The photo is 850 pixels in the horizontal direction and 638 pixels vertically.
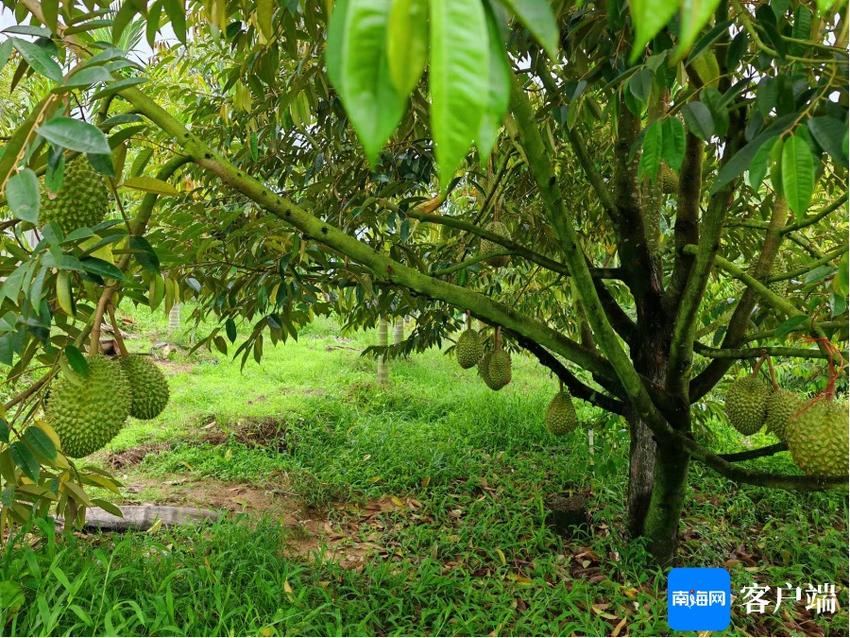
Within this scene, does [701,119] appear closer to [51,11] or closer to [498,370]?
[51,11]

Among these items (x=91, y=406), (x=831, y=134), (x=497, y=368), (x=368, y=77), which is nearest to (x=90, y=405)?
(x=91, y=406)

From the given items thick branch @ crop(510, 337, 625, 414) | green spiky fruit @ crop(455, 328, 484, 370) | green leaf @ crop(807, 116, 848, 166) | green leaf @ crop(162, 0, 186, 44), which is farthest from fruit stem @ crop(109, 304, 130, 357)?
green spiky fruit @ crop(455, 328, 484, 370)

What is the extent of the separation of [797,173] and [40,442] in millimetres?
1144

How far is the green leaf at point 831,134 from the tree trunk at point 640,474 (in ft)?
5.47

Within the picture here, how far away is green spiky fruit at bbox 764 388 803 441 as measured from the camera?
5.28 ft

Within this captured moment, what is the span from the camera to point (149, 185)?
868 mm

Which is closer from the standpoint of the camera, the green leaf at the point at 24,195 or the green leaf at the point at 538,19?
the green leaf at the point at 538,19

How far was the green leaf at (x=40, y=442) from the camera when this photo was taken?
102 centimetres

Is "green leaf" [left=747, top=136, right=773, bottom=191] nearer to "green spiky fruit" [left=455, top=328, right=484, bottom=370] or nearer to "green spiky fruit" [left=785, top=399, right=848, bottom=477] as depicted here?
"green spiky fruit" [left=785, top=399, right=848, bottom=477]

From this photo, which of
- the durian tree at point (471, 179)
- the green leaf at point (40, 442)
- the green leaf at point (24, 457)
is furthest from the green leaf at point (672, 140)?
the green leaf at point (24, 457)

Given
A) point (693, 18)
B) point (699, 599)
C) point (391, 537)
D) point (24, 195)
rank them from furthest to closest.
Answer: point (391, 537) → point (699, 599) → point (24, 195) → point (693, 18)

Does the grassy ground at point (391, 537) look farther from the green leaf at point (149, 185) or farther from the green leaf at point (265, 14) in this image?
the green leaf at point (265, 14)

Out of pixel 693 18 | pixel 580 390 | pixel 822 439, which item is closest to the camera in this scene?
pixel 693 18

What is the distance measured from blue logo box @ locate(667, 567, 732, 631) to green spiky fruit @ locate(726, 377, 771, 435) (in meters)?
0.58
